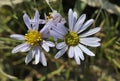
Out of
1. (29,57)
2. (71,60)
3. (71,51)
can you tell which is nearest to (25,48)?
(29,57)

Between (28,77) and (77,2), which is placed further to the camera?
(28,77)

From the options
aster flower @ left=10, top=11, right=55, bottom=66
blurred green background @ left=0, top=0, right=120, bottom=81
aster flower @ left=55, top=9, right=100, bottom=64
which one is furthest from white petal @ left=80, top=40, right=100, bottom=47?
blurred green background @ left=0, top=0, right=120, bottom=81

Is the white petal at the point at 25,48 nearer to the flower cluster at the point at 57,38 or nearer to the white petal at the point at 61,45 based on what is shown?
the flower cluster at the point at 57,38

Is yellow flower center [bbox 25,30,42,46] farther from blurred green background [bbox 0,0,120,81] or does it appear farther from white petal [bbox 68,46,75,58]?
blurred green background [bbox 0,0,120,81]

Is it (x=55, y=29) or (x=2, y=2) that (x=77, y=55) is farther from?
(x=2, y=2)

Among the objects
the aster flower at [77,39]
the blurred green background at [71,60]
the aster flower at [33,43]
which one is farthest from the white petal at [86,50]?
the blurred green background at [71,60]

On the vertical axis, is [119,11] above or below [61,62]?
above

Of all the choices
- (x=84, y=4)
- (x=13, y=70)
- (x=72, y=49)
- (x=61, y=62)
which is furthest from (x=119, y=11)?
(x=13, y=70)
